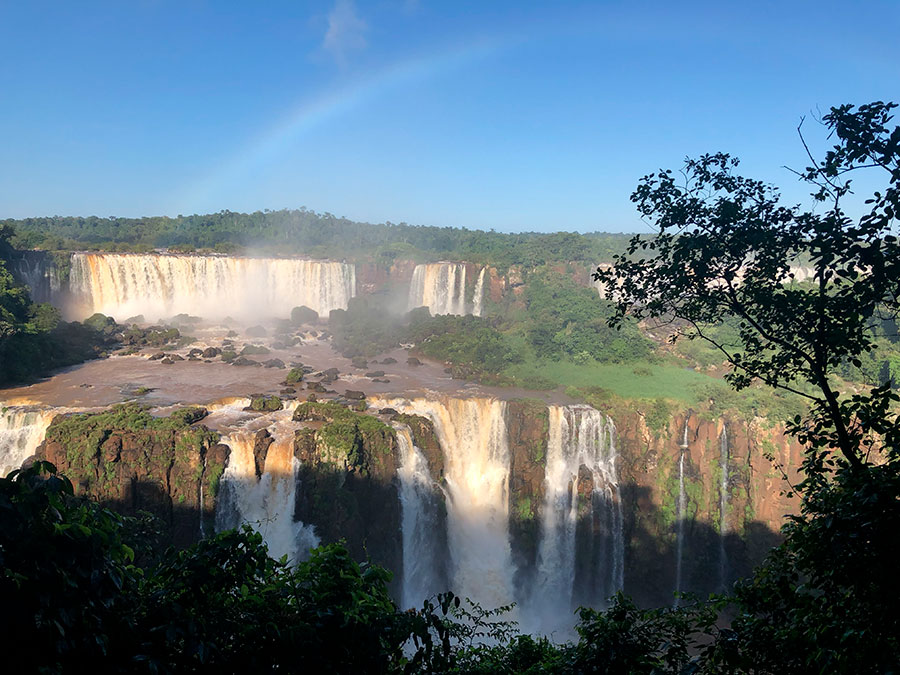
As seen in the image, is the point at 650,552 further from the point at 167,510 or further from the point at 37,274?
the point at 37,274

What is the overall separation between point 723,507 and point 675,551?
7.96 feet

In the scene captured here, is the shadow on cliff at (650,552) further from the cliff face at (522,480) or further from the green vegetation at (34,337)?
the green vegetation at (34,337)

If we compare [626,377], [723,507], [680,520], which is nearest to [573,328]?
[626,377]

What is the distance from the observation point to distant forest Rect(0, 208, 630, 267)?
41.3m

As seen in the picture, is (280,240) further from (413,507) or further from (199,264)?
(413,507)

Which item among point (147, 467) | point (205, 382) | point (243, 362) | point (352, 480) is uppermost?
point (243, 362)

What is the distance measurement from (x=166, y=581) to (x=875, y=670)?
435 centimetres

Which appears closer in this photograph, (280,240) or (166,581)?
(166,581)

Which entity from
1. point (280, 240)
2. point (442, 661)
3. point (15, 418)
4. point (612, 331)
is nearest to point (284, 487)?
point (15, 418)

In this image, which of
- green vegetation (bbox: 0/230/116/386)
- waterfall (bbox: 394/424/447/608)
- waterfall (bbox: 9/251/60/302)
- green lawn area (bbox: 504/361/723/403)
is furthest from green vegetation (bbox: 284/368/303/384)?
waterfall (bbox: 9/251/60/302)

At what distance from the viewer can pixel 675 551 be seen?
20.4m

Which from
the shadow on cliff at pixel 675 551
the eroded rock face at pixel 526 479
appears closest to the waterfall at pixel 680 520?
the shadow on cliff at pixel 675 551

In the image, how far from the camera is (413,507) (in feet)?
60.0

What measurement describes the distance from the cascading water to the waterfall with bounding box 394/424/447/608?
11.7 feet
